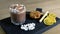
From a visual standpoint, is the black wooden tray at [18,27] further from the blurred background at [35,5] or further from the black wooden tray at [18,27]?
the blurred background at [35,5]

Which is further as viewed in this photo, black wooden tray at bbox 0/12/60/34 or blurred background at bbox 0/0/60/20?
blurred background at bbox 0/0/60/20

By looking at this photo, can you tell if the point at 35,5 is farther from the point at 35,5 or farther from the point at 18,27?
the point at 18,27

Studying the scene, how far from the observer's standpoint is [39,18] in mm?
999

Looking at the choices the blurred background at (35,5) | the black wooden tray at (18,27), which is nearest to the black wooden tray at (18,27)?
the black wooden tray at (18,27)

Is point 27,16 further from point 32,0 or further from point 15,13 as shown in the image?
point 32,0

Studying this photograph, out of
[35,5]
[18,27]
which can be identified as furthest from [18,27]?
[35,5]

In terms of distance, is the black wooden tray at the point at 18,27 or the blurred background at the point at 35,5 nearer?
the black wooden tray at the point at 18,27

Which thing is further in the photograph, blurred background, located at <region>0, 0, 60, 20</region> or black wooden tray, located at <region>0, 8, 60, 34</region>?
blurred background, located at <region>0, 0, 60, 20</region>

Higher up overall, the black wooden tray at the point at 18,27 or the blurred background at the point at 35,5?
the black wooden tray at the point at 18,27

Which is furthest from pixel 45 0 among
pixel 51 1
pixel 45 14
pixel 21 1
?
pixel 45 14

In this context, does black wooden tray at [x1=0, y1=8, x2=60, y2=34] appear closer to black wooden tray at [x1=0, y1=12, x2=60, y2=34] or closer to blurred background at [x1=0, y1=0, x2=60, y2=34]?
black wooden tray at [x1=0, y1=12, x2=60, y2=34]

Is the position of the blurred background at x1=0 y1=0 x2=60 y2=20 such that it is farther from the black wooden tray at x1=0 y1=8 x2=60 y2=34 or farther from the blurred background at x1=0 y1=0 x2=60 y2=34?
the black wooden tray at x1=0 y1=8 x2=60 y2=34

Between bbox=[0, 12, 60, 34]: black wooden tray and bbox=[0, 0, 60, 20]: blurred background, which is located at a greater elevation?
bbox=[0, 12, 60, 34]: black wooden tray

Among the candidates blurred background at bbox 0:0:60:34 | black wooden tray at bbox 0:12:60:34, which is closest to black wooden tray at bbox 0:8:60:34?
black wooden tray at bbox 0:12:60:34
